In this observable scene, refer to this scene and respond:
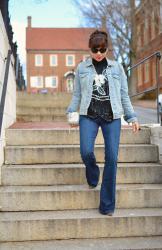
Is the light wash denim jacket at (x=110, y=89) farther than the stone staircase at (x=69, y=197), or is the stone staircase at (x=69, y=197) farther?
the light wash denim jacket at (x=110, y=89)

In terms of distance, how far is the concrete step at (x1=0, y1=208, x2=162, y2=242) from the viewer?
4207 mm

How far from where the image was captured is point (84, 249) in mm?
3949

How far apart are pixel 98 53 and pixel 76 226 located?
1.71 metres

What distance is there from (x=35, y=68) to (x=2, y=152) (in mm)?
61960

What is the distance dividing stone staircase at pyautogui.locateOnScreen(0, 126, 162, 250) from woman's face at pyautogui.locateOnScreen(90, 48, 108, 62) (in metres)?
1.36

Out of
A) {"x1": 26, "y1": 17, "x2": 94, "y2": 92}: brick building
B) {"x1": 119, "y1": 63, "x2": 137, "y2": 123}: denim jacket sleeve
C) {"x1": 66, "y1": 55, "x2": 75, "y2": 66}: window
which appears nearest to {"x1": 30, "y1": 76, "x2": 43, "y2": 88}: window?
{"x1": 26, "y1": 17, "x2": 94, "y2": 92}: brick building

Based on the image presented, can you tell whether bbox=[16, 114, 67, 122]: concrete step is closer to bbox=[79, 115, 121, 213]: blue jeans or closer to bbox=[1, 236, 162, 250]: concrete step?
bbox=[79, 115, 121, 213]: blue jeans

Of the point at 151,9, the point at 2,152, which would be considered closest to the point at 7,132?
the point at 2,152

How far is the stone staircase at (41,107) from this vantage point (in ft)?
32.8

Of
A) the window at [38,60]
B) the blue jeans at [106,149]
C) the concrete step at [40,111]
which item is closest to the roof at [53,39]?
the window at [38,60]

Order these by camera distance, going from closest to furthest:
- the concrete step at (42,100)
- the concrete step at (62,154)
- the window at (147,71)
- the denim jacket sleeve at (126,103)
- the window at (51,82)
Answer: the denim jacket sleeve at (126,103)
the concrete step at (62,154)
the concrete step at (42,100)
the window at (147,71)
the window at (51,82)

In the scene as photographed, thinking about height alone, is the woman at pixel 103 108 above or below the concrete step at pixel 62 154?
above

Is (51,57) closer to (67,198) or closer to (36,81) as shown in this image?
(36,81)

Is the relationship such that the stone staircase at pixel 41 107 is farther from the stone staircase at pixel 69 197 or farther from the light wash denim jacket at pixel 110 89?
the light wash denim jacket at pixel 110 89
